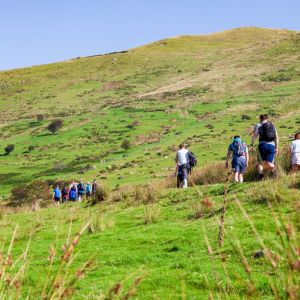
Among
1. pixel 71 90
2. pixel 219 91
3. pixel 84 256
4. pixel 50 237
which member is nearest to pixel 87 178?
pixel 50 237

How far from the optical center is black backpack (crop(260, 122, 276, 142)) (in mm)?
15125

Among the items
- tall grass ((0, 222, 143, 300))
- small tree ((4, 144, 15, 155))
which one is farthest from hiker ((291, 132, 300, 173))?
small tree ((4, 144, 15, 155))

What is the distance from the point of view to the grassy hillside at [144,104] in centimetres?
5572

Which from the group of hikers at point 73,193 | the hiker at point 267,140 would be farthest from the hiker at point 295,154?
the group of hikers at point 73,193

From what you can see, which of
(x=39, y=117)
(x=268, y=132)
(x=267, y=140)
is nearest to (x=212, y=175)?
(x=267, y=140)

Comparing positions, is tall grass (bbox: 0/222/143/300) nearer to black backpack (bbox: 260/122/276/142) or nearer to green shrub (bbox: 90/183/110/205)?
black backpack (bbox: 260/122/276/142)

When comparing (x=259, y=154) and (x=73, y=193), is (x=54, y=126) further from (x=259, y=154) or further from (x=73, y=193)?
(x=259, y=154)

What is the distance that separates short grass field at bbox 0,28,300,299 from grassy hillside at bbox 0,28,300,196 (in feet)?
1.02

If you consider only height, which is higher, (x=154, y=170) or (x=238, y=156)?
(x=238, y=156)

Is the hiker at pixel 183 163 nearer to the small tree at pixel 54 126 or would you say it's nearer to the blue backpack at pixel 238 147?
the blue backpack at pixel 238 147

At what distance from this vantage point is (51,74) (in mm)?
139125

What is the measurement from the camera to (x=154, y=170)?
44.5m

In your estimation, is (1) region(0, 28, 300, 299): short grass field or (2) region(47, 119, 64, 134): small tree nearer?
(1) region(0, 28, 300, 299): short grass field

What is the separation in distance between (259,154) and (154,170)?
29727 millimetres
